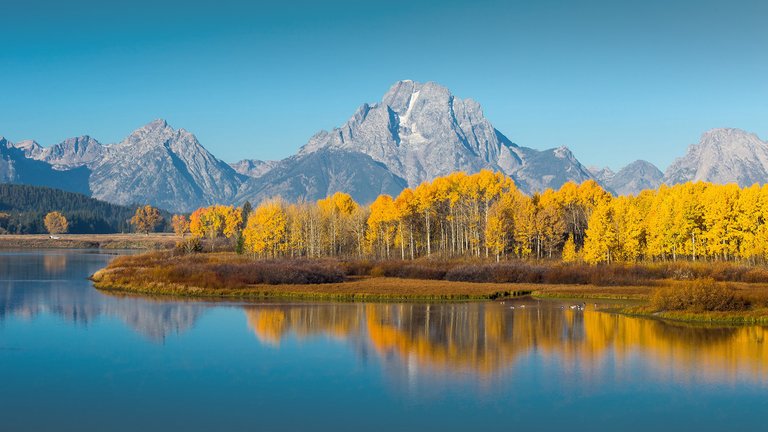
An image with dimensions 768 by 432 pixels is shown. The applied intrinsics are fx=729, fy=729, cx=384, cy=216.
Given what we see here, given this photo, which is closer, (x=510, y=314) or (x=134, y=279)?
(x=510, y=314)

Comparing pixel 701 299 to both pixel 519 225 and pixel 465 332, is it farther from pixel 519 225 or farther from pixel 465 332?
pixel 519 225

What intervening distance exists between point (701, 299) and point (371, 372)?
29126 millimetres

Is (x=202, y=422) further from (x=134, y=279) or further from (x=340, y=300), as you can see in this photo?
(x=134, y=279)

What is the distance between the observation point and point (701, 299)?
5072cm

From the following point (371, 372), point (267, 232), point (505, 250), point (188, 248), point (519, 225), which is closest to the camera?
point (371, 372)

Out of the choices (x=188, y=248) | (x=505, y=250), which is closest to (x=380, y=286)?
(x=505, y=250)

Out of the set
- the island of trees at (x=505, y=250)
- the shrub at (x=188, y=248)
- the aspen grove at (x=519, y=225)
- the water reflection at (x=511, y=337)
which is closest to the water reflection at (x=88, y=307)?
the water reflection at (x=511, y=337)

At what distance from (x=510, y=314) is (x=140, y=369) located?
28.0 meters

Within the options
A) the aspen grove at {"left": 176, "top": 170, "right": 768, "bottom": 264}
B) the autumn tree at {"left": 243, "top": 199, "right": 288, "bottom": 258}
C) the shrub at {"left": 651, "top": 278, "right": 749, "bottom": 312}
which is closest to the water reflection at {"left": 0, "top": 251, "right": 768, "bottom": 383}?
the shrub at {"left": 651, "top": 278, "right": 749, "bottom": 312}

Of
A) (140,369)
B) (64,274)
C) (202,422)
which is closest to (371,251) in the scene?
(64,274)

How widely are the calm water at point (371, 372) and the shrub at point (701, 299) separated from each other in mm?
4093

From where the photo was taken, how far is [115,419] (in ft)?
80.9

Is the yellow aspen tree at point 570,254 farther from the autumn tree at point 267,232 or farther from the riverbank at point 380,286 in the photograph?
the autumn tree at point 267,232

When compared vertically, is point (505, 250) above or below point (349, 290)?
above
